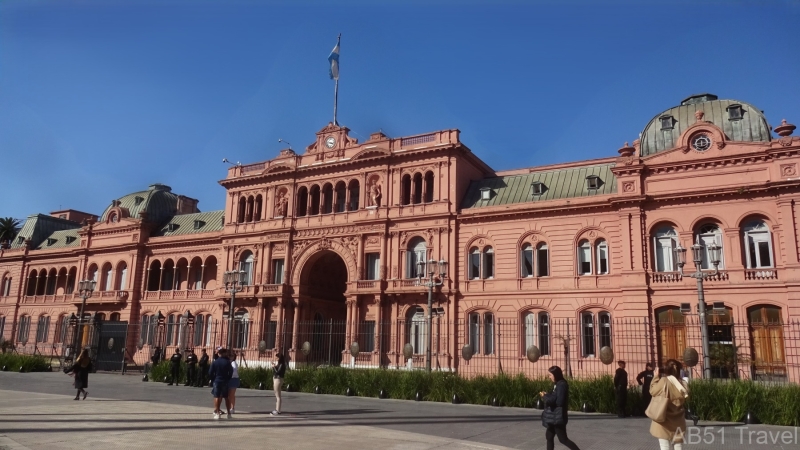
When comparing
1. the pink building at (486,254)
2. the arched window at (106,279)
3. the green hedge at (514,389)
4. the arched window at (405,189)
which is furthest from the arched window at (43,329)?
the arched window at (405,189)

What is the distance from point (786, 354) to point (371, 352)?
73.4 ft

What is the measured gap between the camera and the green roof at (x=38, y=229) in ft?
205

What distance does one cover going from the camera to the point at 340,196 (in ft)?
142

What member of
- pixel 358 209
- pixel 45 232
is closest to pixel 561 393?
pixel 358 209

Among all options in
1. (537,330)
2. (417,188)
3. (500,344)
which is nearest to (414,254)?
(417,188)

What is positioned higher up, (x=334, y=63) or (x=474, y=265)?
(x=334, y=63)

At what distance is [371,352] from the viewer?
124ft

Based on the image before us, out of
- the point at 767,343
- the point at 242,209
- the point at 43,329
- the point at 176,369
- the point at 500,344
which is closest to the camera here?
the point at 767,343

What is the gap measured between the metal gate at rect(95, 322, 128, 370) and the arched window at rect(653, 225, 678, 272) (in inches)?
1306

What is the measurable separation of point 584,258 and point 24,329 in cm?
5372

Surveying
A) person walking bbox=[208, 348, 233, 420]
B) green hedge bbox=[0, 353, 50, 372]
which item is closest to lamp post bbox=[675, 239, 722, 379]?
person walking bbox=[208, 348, 233, 420]

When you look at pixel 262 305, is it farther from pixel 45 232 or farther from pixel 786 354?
pixel 45 232

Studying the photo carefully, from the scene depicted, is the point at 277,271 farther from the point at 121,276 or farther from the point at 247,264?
the point at 121,276

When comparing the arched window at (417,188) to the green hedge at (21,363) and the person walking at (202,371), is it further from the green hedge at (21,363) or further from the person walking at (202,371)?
the green hedge at (21,363)
